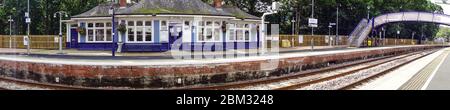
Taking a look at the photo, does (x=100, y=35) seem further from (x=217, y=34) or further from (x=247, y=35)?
(x=247, y=35)

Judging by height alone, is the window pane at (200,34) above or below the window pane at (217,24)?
below

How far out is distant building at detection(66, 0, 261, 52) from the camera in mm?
32188

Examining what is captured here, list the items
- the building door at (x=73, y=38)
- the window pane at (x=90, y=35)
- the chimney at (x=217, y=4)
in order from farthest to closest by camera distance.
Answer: the chimney at (x=217, y=4) < the building door at (x=73, y=38) < the window pane at (x=90, y=35)

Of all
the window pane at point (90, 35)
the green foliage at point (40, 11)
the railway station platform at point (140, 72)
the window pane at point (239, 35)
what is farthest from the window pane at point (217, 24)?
the green foliage at point (40, 11)

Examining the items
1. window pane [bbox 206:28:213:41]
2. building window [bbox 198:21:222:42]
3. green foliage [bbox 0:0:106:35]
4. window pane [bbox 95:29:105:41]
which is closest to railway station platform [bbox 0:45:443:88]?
building window [bbox 198:21:222:42]

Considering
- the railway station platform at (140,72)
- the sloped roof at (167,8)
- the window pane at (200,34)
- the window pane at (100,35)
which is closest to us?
the railway station platform at (140,72)

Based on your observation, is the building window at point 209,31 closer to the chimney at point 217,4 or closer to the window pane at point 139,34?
the window pane at point 139,34

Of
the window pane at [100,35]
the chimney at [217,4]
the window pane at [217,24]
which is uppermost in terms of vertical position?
the chimney at [217,4]

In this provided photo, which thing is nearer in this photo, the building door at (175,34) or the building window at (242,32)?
the building door at (175,34)

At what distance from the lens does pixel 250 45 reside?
4003 centimetres

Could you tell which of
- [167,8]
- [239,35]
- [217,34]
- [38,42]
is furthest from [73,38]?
[239,35]

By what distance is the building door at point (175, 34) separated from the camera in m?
32.2
